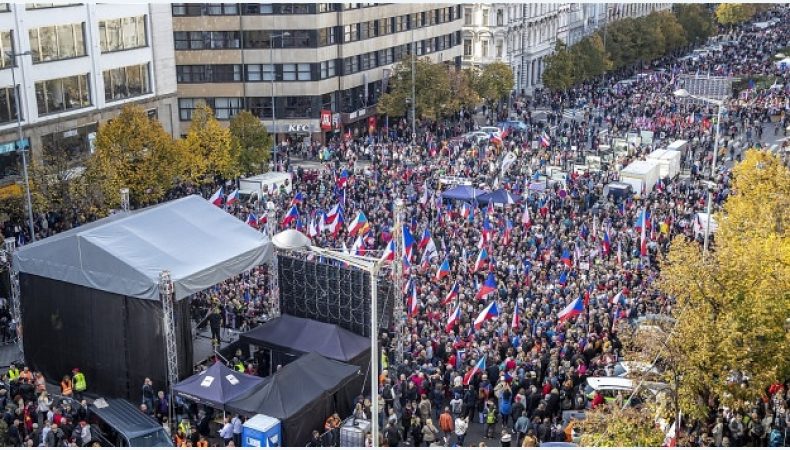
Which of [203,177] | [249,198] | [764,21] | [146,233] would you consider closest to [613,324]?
[146,233]

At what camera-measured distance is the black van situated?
22.4 meters

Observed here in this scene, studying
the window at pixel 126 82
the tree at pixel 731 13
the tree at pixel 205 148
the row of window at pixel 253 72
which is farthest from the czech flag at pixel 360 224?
the tree at pixel 731 13

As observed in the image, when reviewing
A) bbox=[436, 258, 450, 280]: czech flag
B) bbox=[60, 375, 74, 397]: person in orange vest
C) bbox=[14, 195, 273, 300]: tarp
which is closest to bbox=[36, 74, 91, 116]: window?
bbox=[14, 195, 273, 300]: tarp

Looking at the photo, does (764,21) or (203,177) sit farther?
(764,21)

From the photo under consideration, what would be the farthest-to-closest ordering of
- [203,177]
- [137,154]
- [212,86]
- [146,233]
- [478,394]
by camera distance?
[212,86], [203,177], [137,154], [146,233], [478,394]

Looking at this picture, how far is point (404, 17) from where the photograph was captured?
7188 centimetres

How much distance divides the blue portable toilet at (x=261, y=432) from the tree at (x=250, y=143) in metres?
29.2

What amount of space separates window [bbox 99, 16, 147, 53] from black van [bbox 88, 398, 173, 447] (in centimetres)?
3268

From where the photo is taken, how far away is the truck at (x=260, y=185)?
46250mm

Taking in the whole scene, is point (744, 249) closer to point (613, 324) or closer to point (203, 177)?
point (613, 324)

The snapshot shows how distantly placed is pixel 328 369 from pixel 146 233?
6955mm

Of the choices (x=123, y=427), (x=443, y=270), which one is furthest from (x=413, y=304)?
(x=123, y=427)

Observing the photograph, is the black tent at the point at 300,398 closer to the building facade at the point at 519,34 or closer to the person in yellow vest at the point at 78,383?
the person in yellow vest at the point at 78,383

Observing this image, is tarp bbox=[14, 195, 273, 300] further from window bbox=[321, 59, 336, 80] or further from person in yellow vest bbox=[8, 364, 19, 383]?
window bbox=[321, 59, 336, 80]
